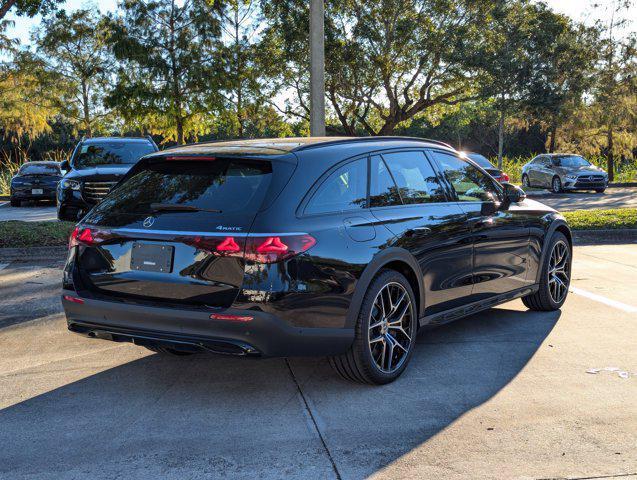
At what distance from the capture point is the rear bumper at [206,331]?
4402mm

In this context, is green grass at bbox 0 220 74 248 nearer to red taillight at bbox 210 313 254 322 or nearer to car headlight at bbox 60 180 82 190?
car headlight at bbox 60 180 82 190

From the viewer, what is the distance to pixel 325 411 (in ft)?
15.2

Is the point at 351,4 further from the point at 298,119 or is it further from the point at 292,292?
the point at 292,292

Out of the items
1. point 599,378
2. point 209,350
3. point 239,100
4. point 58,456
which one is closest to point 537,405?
point 599,378

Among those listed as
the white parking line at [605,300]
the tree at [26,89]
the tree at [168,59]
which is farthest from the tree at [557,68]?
the white parking line at [605,300]

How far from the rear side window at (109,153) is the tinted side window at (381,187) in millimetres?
10439

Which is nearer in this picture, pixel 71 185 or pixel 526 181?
pixel 71 185

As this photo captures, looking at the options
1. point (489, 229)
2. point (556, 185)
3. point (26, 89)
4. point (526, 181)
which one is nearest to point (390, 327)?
point (489, 229)

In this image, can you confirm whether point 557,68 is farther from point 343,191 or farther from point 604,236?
point 343,191

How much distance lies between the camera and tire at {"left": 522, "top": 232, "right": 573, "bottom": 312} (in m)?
7.22

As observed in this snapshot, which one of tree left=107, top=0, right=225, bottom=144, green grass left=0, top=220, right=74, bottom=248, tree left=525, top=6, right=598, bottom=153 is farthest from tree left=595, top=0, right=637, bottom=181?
green grass left=0, top=220, right=74, bottom=248

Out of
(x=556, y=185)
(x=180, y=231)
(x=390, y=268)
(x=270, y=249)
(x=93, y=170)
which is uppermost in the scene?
(x=93, y=170)

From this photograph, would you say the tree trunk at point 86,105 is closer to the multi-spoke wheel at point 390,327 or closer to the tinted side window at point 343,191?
the tinted side window at point 343,191

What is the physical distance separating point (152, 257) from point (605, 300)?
519 centimetres
